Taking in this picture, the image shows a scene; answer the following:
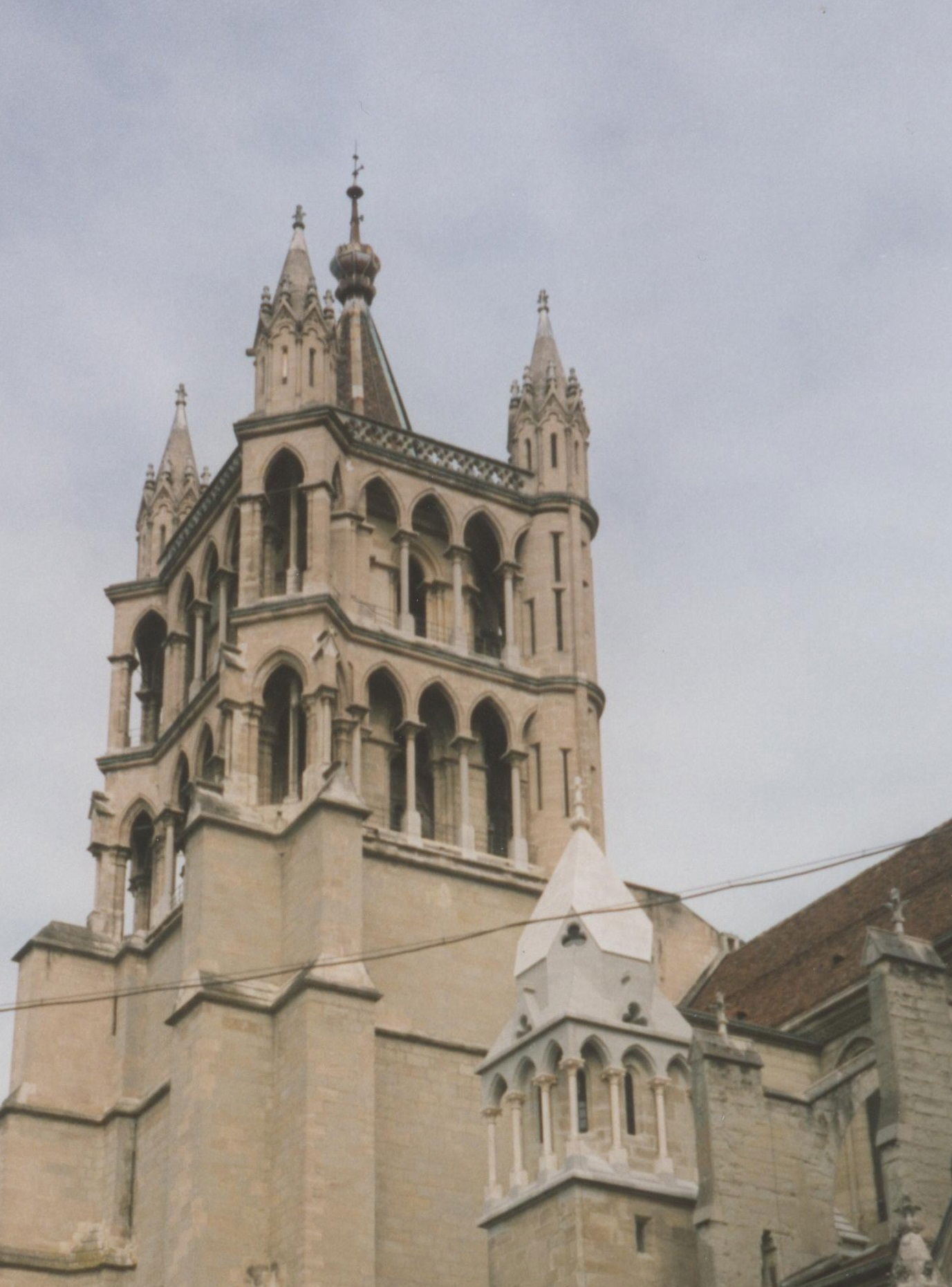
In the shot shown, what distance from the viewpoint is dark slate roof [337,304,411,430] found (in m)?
46.1

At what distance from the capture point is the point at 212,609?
4184 centimetres

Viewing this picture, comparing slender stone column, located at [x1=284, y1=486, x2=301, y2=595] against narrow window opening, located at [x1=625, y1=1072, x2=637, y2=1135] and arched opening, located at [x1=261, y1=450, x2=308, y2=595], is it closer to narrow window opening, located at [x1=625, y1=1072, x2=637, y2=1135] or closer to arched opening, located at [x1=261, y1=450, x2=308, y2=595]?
arched opening, located at [x1=261, y1=450, x2=308, y2=595]

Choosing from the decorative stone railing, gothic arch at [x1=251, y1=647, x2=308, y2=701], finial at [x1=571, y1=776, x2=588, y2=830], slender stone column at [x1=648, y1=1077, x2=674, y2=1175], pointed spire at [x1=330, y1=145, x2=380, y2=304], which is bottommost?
slender stone column at [x1=648, y1=1077, x2=674, y2=1175]

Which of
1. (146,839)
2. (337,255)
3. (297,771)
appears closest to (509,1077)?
(297,771)

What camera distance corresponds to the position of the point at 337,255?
50.4m

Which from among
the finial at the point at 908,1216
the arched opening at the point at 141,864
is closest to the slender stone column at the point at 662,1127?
the finial at the point at 908,1216

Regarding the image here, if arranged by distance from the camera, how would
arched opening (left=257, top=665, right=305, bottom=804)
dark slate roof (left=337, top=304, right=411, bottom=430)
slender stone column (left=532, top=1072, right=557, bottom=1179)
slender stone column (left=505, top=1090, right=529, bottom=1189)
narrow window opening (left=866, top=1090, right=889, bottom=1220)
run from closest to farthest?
1. slender stone column (left=532, top=1072, right=557, bottom=1179)
2. slender stone column (left=505, top=1090, right=529, bottom=1189)
3. narrow window opening (left=866, top=1090, right=889, bottom=1220)
4. arched opening (left=257, top=665, right=305, bottom=804)
5. dark slate roof (left=337, top=304, right=411, bottom=430)

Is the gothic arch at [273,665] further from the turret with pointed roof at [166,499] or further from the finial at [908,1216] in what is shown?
the finial at [908,1216]

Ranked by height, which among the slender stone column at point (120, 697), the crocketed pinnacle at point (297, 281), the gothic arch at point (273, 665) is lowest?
the gothic arch at point (273, 665)

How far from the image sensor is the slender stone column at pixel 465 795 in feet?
125

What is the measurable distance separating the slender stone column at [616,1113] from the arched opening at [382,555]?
13366 mm

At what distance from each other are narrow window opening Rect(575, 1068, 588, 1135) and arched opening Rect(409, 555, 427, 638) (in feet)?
45.2

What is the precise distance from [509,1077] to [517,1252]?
8.10 ft

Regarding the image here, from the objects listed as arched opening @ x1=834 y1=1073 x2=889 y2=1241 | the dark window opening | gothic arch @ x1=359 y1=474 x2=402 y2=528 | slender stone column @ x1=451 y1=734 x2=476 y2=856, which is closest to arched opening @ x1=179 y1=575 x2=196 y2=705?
gothic arch @ x1=359 y1=474 x2=402 y2=528
